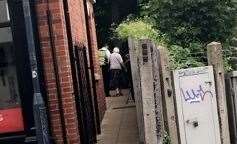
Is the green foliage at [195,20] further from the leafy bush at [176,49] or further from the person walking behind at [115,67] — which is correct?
the person walking behind at [115,67]

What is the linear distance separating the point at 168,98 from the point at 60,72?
1940mm

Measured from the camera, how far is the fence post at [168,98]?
7.32 meters

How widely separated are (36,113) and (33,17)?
197 centimetres

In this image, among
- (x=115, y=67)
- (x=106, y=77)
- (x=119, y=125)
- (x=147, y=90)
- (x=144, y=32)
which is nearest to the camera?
(x=147, y=90)

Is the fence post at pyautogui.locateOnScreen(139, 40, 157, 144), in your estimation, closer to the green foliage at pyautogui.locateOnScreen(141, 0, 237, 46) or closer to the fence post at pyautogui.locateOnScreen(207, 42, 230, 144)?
the fence post at pyautogui.locateOnScreen(207, 42, 230, 144)

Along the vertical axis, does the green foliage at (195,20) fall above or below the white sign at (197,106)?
above

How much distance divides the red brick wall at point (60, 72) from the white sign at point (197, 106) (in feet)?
6.22

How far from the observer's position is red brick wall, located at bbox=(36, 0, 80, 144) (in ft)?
27.9

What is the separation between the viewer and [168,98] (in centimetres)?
736

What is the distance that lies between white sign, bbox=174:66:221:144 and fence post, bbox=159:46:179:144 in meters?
0.10

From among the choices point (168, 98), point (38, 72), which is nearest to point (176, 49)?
point (38, 72)

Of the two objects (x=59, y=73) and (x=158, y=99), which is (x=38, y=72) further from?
(x=158, y=99)

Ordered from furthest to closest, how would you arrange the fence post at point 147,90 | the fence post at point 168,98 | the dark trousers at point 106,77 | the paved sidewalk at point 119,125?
the dark trousers at point 106,77 → the paved sidewalk at point 119,125 → the fence post at point 168,98 → the fence post at point 147,90

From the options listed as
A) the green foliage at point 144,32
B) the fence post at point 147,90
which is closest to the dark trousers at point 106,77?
the green foliage at point 144,32
